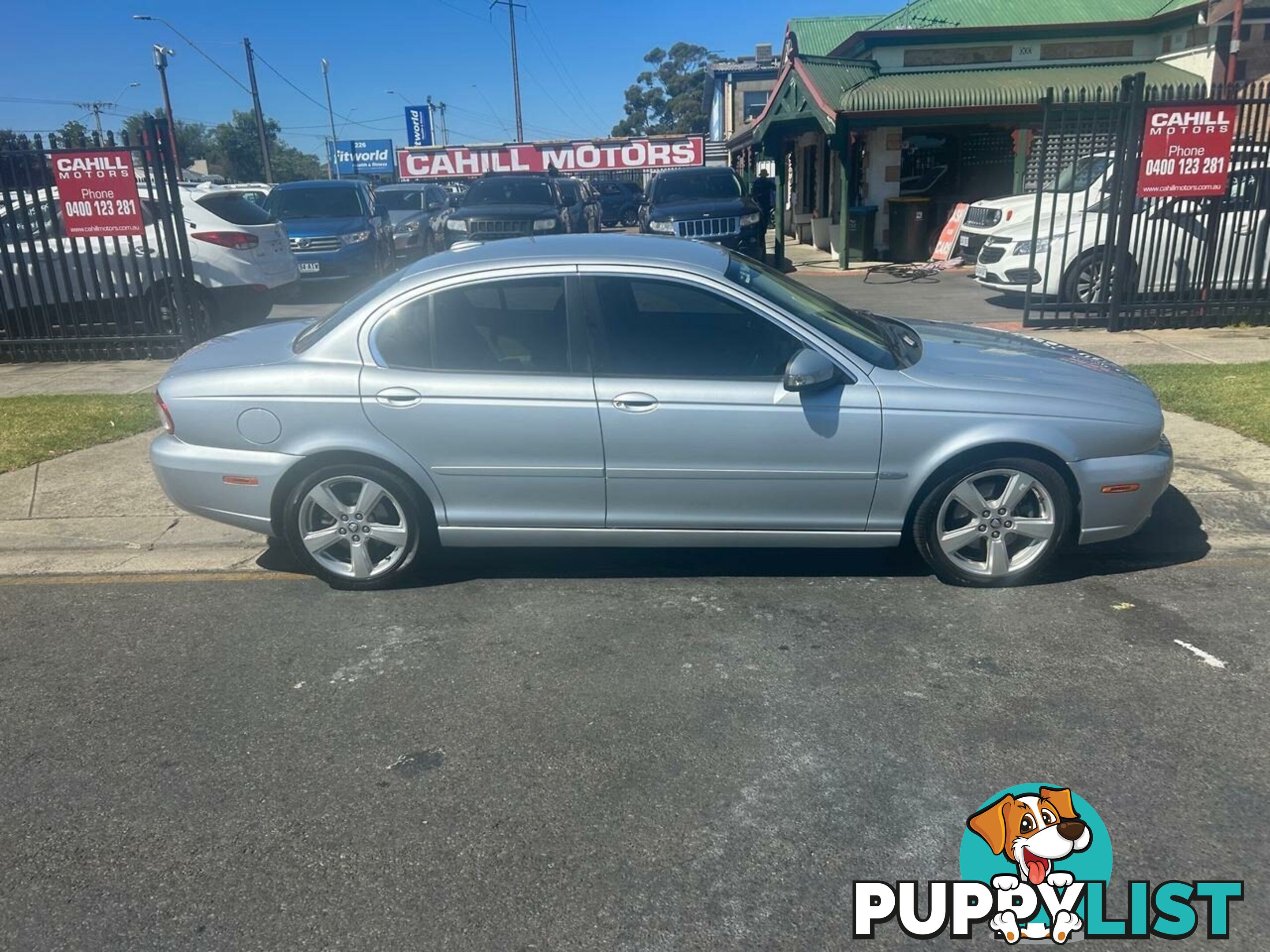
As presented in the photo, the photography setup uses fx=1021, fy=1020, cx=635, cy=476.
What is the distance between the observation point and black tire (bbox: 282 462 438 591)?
4.75 m

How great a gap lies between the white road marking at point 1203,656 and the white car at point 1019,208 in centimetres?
908

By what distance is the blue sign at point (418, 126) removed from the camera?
61125 millimetres

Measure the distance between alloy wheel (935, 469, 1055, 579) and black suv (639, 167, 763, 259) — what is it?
1196cm

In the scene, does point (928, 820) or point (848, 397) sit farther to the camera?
point (848, 397)

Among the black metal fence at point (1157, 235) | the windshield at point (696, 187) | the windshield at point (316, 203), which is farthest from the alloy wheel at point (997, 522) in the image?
the windshield at point (316, 203)

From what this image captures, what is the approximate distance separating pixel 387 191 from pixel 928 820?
21383 millimetres

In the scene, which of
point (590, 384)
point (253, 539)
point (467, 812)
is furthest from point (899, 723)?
point (253, 539)

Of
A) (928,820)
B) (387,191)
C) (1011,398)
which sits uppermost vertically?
(387,191)

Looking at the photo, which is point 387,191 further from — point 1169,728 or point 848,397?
point 1169,728

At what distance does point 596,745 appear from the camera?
3576 mm

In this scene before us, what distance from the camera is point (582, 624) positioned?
454 centimetres

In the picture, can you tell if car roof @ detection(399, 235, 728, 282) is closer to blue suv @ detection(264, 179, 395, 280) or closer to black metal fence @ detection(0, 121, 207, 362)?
black metal fence @ detection(0, 121, 207, 362)

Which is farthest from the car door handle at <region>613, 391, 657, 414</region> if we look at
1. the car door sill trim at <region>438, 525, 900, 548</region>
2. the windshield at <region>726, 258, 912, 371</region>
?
the windshield at <region>726, 258, 912, 371</region>

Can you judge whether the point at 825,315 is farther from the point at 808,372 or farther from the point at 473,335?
the point at 473,335
